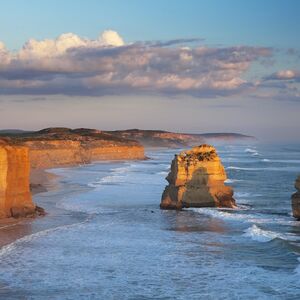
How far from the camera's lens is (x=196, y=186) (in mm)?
36312

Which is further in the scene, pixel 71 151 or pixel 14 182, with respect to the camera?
pixel 71 151

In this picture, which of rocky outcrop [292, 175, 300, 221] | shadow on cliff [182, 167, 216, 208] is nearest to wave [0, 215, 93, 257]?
shadow on cliff [182, 167, 216, 208]

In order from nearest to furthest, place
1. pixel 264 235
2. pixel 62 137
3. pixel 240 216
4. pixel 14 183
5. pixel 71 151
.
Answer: pixel 264 235 → pixel 14 183 → pixel 240 216 → pixel 71 151 → pixel 62 137

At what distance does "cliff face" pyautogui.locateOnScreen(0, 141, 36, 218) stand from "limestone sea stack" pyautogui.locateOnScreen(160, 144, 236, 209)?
8552 mm

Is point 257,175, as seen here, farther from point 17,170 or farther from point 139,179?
point 17,170

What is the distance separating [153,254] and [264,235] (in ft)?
19.6

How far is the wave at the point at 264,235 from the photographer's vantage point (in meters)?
26.2

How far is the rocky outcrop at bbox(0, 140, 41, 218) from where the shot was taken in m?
Answer: 30.6

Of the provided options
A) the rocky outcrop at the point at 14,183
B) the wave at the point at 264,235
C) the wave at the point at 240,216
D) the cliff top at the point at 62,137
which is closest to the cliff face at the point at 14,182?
the rocky outcrop at the point at 14,183

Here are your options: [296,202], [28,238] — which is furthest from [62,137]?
[28,238]

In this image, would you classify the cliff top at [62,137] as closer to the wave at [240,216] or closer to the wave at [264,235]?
the wave at [240,216]

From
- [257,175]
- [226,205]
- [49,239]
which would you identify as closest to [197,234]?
[49,239]

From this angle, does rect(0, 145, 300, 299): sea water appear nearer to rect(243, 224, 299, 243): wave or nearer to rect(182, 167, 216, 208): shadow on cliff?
rect(243, 224, 299, 243): wave

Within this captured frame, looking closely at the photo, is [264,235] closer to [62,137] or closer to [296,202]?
[296,202]
